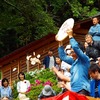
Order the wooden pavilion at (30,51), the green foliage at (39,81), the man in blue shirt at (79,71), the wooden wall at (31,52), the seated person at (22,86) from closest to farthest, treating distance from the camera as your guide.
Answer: the man in blue shirt at (79,71) → the green foliage at (39,81) → the seated person at (22,86) → the wooden pavilion at (30,51) → the wooden wall at (31,52)

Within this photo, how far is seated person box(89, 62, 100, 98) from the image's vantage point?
27.3 ft

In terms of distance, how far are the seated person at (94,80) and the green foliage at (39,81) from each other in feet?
19.5

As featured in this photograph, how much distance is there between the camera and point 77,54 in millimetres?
9016

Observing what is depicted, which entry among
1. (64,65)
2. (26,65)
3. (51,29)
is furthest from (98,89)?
(26,65)

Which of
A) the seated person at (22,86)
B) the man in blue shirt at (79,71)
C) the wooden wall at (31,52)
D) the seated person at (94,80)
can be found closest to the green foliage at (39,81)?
the seated person at (22,86)

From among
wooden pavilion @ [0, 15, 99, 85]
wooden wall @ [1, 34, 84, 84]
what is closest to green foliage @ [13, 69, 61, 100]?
wooden pavilion @ [0, 15, 99, 85]

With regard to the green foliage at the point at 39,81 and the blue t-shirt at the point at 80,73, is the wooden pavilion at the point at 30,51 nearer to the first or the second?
the green foliage at the point at 39,81

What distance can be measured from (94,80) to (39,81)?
8.90 meters

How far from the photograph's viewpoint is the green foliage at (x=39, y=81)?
15.3 meters

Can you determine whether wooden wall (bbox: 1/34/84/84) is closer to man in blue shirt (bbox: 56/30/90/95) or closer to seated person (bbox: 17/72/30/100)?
seated person (bbox: 17/72/30/100)

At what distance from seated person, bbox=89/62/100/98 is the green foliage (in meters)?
5.95

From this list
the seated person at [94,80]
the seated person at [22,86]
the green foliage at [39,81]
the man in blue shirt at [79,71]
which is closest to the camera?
the seated person at [94,80]

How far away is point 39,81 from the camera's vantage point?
17234mm

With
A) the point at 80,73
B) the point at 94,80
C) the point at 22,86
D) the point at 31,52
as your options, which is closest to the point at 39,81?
the point at 22,86
